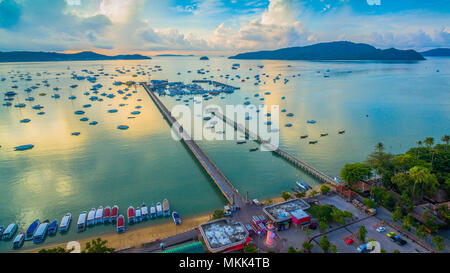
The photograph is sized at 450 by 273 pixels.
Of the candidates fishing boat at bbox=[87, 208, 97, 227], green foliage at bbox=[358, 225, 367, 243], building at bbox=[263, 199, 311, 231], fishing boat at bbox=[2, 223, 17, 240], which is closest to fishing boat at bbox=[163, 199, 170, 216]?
fishing boat at bbox=[87, 208, 97, 227]

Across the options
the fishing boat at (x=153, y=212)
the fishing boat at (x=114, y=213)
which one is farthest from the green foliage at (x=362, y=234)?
the fishing boat at (x=114, y=213)

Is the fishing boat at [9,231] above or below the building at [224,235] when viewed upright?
below

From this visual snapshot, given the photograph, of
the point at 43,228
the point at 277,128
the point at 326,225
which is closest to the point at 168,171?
the point at 43,228

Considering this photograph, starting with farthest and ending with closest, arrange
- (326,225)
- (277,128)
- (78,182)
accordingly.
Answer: (277,128)
(78,182)
(326,225)

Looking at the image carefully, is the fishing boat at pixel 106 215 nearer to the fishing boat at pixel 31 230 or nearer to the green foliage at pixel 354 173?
the fishing boat at pixel 31 230

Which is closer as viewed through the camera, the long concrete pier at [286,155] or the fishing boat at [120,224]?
the fishing boat at [120,224]

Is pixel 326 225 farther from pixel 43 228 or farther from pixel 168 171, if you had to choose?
pixel 43 228
